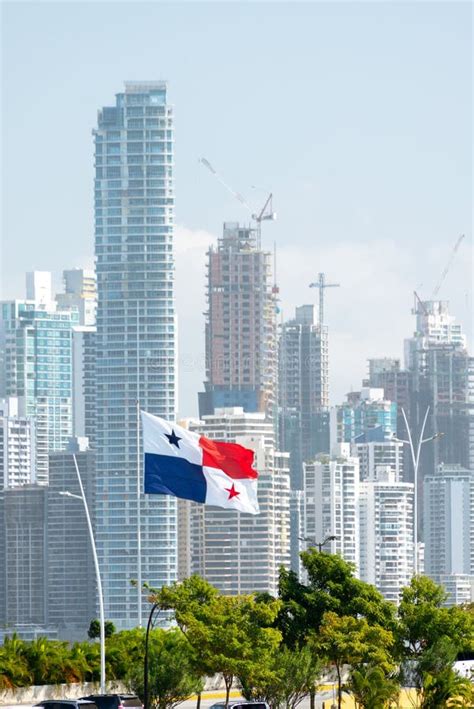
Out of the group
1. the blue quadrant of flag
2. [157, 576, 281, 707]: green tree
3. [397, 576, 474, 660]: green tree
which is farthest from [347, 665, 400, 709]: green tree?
the blue quadrant of flag

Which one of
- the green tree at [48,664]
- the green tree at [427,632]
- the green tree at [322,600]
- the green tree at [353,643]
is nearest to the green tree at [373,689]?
the green tree at [353,643]

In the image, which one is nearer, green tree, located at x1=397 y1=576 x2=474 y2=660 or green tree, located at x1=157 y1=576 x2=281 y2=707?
green tree, located at x1=157 y1=576 x2=281 y2=707

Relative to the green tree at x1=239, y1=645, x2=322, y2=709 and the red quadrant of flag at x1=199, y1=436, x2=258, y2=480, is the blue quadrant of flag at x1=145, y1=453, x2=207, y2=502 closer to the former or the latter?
the red quadrant of flag at x1=199, y1=436, x2=258, y2=480

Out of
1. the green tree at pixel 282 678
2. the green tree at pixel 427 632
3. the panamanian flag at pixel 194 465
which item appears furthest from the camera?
the green tree at pixel 427 632

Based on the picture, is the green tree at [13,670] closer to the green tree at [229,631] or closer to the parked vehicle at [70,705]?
the green tree at [229,631]

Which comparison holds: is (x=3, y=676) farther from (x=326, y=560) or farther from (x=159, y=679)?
(x=326, y=560)

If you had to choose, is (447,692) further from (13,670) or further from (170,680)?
(13,670)

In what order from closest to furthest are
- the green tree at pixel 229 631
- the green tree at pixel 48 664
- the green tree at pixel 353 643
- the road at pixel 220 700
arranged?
the green tree at pixel 229 631 < the green tree at pixel 353 643 < the green tree at pixel 48 664 < the road at pixel 220 700

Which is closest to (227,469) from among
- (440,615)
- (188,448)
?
(188,448)
